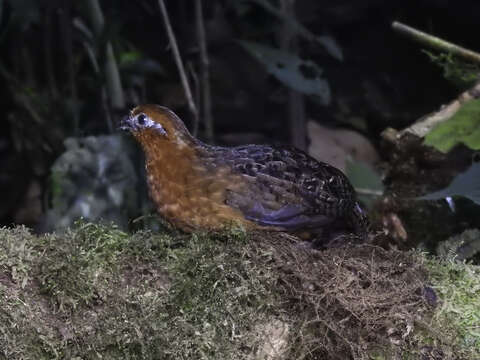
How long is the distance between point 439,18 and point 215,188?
3215mm

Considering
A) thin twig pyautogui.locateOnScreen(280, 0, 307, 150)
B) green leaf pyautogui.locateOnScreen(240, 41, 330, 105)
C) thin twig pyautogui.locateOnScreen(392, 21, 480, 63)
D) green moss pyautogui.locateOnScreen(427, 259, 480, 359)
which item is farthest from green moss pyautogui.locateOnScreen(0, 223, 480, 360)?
thin twig pyautogui.locateOnScreen(280, 0, 307, 150)

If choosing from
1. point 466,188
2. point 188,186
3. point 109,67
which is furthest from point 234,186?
point 109,67

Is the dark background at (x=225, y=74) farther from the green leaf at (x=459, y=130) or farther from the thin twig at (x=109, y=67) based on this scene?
the green leaf at (x=459, y=130)

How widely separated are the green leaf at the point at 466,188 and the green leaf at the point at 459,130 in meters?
0.12

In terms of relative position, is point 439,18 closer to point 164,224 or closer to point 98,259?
point 164,224

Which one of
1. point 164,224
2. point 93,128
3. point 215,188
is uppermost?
point 215,188

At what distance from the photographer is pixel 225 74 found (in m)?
6.16

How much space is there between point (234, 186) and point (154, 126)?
1.39 ft

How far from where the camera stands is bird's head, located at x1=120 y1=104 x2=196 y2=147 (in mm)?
3344

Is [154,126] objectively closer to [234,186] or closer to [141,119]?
[141,119]

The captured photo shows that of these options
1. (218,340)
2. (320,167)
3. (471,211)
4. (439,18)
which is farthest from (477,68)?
(218,340)

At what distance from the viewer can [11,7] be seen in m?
4.79

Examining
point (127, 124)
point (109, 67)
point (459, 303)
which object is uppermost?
point (127, 124)

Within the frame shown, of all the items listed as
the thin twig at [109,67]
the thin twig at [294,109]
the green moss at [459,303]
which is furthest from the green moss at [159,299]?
the thin twig at [294,109]
